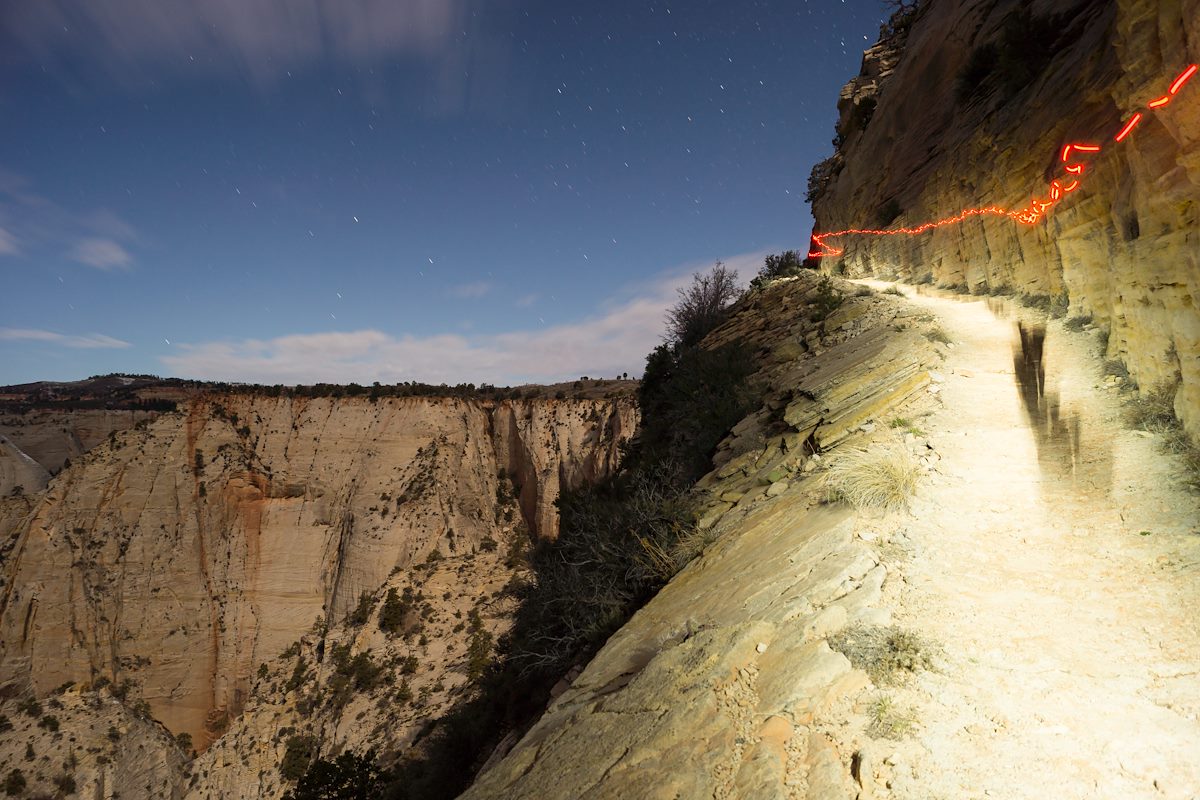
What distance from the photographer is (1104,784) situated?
2.25 metres

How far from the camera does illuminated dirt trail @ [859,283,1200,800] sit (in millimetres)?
2404

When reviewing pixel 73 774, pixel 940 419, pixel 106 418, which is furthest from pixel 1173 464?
pixel 106 418

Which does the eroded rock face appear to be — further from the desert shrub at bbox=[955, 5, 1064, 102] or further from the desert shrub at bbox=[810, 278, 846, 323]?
the desert shrub at bbox=[955, 5, 1064, 102]

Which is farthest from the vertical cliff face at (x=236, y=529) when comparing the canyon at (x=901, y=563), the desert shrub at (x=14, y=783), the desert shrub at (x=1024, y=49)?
the desert shrub at (x=1024, y=49)

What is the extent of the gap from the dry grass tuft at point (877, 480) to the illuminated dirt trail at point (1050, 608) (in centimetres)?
22

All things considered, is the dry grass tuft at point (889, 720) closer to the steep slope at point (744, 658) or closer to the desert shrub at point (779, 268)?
the steep slope at point (744, 658)

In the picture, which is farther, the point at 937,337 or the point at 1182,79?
the point at 937,337

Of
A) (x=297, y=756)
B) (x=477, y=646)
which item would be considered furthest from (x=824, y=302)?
(x=297, y=756)

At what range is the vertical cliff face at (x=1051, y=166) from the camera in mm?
4660

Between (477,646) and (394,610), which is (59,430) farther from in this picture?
(477,646)

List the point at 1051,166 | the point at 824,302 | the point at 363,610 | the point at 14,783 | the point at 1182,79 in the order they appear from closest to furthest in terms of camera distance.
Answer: the point at 1182,79 → the point at 1051,166 → the point at 824,302 → the point at 14,783 → the point at 363,610

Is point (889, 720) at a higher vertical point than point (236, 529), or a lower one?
higher

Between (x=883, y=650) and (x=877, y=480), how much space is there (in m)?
2.23

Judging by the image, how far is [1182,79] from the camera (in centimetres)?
421
